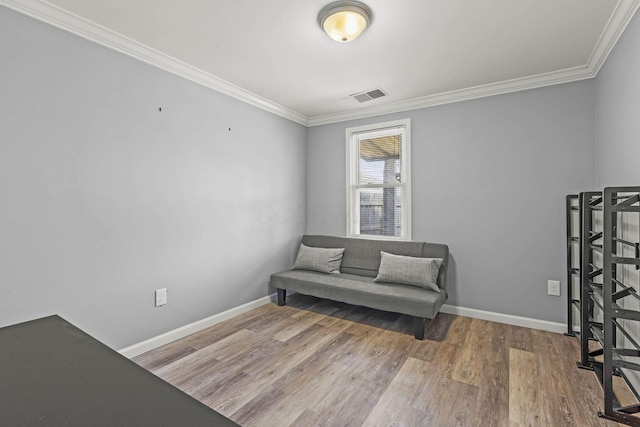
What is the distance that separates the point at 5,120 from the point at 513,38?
11.0 feet

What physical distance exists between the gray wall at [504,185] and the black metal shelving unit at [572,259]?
0.08 m

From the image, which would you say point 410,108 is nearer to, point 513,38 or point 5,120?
point 513,38

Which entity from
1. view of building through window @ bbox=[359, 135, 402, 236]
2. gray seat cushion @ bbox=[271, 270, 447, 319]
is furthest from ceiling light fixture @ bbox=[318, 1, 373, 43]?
gray seat cushion @ bbox=[271, 270, 447, 319]

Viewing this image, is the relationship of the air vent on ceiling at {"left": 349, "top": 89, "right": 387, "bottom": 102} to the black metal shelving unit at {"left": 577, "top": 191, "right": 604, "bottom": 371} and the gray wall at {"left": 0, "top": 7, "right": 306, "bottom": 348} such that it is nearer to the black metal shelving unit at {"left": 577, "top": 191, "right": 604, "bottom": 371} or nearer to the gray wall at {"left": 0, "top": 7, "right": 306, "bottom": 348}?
the gray wall at {"left": 0, "top": 7, "right": 306, "bottom": 348}

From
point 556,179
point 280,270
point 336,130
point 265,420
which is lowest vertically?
point 265,420

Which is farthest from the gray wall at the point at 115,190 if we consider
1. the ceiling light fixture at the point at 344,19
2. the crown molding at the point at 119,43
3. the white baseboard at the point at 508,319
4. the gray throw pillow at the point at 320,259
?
the white baseboard at the point at 508,319

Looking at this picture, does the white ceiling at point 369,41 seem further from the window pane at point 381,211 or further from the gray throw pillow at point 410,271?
the gray throw pillow at point 410,271

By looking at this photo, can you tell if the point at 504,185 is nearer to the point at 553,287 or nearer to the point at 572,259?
the point at 572,259

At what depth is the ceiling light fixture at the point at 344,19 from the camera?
6.28ft

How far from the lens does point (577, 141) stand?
110 inches

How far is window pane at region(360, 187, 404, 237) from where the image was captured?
3.76 metres

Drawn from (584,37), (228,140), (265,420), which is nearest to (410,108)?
(584,37)

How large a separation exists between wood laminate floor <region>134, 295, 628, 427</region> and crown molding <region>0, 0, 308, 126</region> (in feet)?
7.62

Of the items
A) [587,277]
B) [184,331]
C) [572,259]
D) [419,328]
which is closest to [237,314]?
[184,331]
